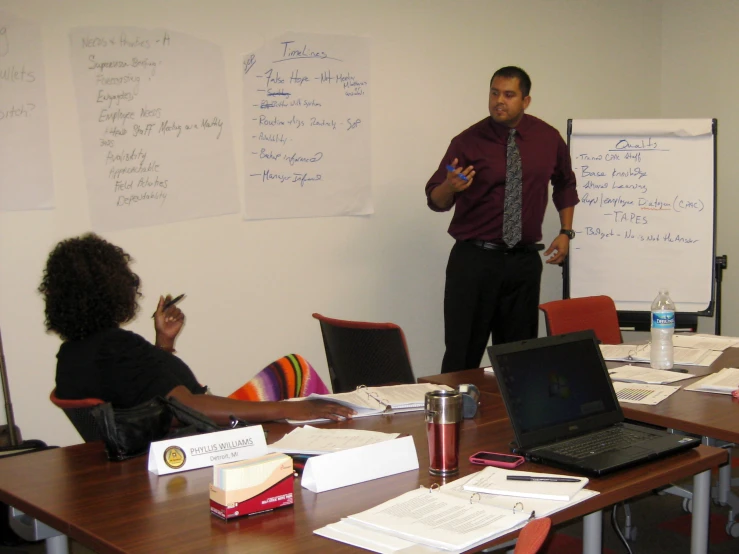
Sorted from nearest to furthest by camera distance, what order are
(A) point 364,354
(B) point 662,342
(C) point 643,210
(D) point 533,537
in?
(D) point 533,537 < (B) point 662,342 < (A) point 364,354 < (C) point 643,210

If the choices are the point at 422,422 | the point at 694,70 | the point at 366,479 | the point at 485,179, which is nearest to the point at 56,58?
the point at 485,179

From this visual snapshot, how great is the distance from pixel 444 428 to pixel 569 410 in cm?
44

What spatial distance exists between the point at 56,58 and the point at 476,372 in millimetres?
2188

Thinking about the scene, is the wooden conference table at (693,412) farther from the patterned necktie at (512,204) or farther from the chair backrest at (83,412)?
the patterned necktie at (512,204)

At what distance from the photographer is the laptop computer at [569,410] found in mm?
1798

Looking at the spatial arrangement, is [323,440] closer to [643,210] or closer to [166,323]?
[166,323]

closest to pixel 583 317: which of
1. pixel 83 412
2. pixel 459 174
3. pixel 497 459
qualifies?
pixel 459 174

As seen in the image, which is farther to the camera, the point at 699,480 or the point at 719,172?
the point at 719,172

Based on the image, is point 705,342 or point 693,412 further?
point 705,342

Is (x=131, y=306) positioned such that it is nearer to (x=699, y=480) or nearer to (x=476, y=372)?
(x=476, y=372)

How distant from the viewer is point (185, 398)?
2.08 metres

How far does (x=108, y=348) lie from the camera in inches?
82.9

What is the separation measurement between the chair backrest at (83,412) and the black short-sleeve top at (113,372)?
0.14ft

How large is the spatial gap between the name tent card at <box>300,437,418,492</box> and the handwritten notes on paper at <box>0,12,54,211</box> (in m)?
2.28
